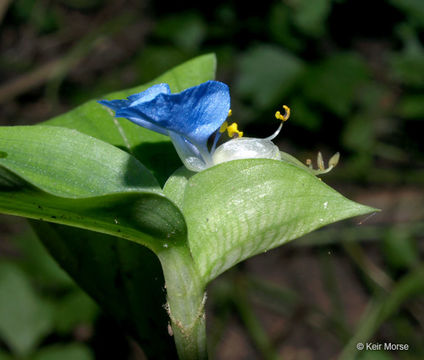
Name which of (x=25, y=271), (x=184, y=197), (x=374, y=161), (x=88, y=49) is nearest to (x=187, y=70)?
(x=184, y=197)

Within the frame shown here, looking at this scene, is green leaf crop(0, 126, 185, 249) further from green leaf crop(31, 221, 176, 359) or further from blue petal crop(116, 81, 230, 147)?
green leaf crop(31, 221, 176, 359)

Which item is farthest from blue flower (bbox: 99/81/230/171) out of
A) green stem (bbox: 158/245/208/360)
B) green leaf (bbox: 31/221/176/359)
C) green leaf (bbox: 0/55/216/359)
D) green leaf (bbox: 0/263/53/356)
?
green leaf (bbox: 0/263/53/356)

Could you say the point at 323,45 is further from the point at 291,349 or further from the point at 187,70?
the point at 187,70
